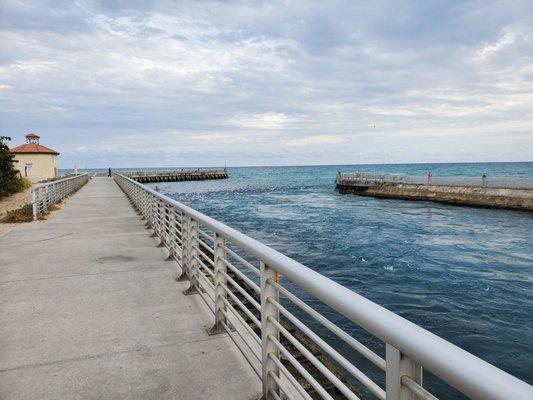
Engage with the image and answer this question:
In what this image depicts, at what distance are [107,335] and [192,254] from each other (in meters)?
1.61

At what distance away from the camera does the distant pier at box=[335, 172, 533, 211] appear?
1218 inches

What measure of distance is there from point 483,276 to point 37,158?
44.4m

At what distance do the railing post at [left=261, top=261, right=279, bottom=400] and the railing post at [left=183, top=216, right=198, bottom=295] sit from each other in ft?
8.20

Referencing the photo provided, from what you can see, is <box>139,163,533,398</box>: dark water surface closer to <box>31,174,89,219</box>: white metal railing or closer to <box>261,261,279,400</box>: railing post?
<box>261,261,279,400</box>: railing post

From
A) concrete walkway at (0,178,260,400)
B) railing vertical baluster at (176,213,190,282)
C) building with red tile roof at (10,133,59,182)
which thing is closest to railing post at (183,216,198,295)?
railing vertical baluster at (176,213,190,282)

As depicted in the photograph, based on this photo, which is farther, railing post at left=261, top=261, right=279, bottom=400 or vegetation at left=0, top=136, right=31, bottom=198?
vegetation at left=0, top=136, right=31, bottom=198

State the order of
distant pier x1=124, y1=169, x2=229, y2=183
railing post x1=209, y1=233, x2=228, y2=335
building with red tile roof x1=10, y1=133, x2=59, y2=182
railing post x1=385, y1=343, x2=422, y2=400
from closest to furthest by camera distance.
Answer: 1. railing post x1=385, y1=343, x2=422, y2=400
2. railing post x1=209, y1=233, x2=228, y2=335
3. building with red tile roof x1=10, y1=133, x2=59, y2=182
4. distant pier x1=124, y1=169, x2=229, y2=183

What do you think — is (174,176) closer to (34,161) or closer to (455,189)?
(34,161)

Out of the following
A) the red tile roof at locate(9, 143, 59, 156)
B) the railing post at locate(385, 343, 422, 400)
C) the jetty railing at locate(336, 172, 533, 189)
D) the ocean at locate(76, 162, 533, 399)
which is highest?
the red tile roof at locate(9, 143, 59, 156)

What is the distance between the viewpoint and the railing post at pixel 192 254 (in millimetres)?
5266

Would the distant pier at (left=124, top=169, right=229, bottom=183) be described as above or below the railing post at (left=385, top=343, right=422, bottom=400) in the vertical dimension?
below

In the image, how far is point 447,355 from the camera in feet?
4.26

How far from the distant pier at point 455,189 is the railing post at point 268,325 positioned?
32.3m

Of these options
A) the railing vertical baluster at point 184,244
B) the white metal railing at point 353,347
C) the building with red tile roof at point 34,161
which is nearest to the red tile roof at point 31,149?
the building with red tile roof at point 34,161
